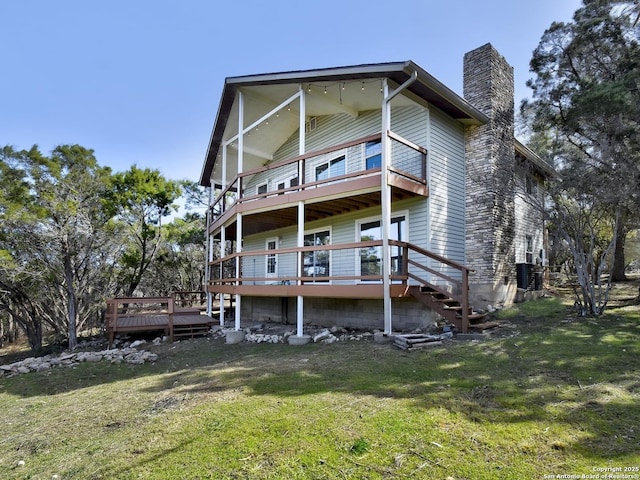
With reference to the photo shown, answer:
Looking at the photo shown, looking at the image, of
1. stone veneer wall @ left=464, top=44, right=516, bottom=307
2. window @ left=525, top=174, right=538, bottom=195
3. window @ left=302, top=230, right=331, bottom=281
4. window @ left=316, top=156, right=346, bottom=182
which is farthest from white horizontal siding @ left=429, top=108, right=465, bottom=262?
window @ left=302, top=230, right=331, bottom=281

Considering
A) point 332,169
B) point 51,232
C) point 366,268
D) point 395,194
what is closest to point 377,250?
point 366,268

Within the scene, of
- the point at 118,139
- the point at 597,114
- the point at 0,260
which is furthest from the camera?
the point at 118,139

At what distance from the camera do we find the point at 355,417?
402 cm

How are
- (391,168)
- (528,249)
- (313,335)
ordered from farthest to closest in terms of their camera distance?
(528,249) → (313,335) → (391,168)

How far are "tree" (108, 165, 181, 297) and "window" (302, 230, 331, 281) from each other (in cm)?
931

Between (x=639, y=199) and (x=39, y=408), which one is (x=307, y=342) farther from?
(x=639, y=199)

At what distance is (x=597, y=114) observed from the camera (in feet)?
34.6

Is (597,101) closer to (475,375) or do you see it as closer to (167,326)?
(475,375)

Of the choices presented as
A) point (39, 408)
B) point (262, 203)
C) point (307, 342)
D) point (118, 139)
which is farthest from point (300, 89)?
point (118, 139)

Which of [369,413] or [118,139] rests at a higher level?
[118,139]

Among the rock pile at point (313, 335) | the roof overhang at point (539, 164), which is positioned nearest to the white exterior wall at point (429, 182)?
the roof overhang at point (539, 164)

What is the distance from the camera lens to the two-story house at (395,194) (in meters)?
9.38

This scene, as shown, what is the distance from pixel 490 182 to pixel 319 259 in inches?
249

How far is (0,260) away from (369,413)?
14978mm
